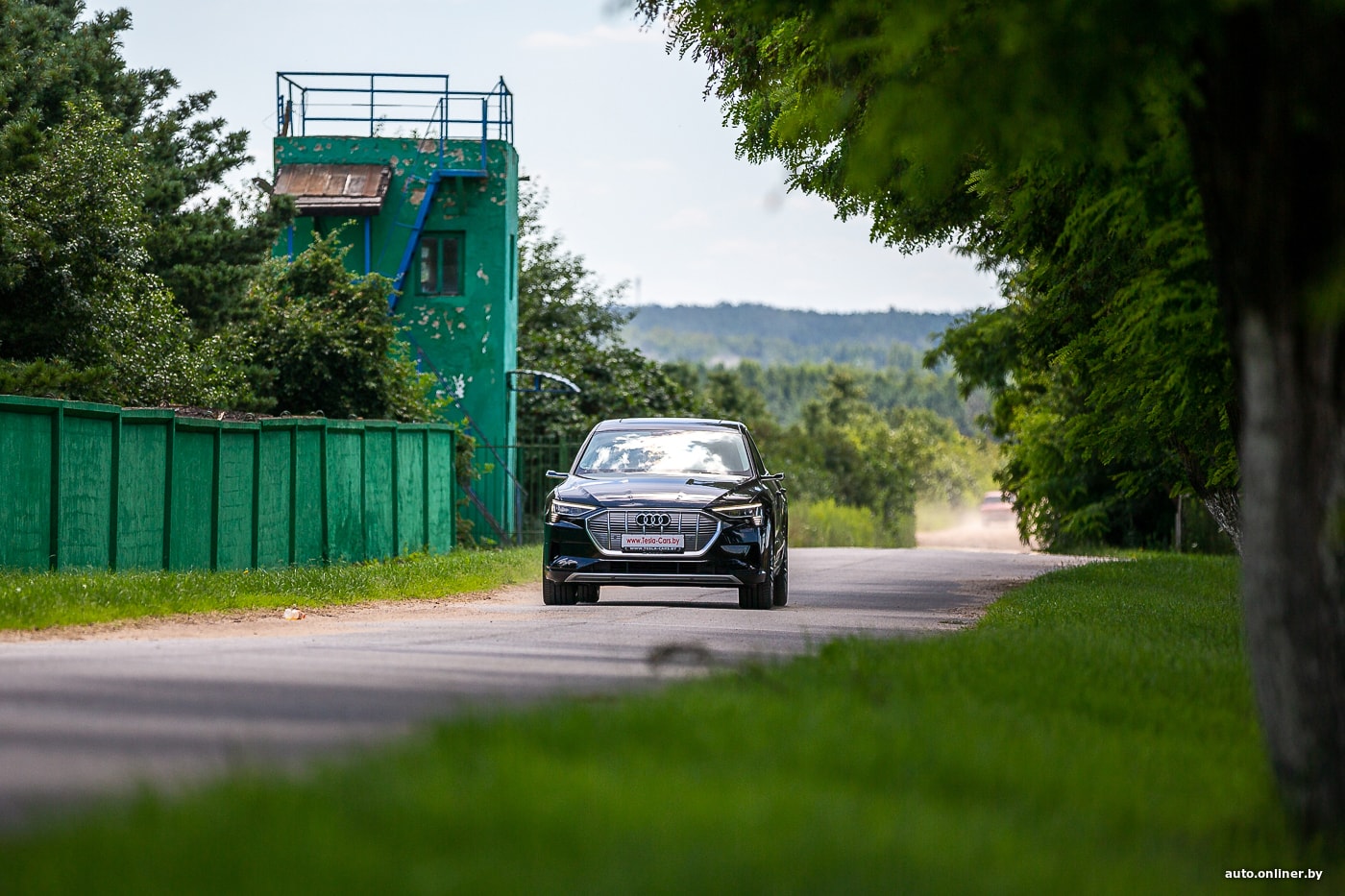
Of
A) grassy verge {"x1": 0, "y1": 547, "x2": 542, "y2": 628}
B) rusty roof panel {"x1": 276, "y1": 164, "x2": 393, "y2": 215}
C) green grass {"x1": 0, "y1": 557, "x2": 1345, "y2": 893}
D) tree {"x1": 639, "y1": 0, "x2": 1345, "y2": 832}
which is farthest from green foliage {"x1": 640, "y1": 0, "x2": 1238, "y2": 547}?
rusty roof panel {"x1": 276, "y1": 164, "x2": 393, "y2": 215}

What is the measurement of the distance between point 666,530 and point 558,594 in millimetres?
1500

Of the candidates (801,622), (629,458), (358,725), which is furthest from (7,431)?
(358,725)

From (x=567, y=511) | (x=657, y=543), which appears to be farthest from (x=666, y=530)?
(x=567, y=511)

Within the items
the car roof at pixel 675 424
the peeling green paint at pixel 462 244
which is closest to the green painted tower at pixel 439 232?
the peeling green paint at pixel 462 244

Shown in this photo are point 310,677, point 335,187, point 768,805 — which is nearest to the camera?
point 768,805

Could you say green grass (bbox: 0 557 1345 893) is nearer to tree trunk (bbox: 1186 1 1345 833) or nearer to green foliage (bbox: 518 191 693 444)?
tree trunk (bbox: 1186 1 1345 833)

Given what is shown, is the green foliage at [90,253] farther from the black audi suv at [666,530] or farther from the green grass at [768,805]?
the green grass at [768,805]

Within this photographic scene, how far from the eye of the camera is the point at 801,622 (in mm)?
14727

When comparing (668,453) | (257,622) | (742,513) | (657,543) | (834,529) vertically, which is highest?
(668,453)

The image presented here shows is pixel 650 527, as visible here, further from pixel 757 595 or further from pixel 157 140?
pixel 157 140

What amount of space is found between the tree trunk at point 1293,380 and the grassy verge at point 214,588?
926cm

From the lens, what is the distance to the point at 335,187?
121 ft

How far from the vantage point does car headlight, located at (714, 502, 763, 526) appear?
1650cm

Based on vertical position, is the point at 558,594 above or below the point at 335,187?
below
